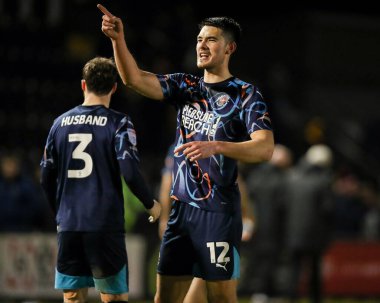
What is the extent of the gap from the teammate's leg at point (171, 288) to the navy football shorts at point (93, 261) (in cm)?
32

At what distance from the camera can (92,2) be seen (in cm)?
2212

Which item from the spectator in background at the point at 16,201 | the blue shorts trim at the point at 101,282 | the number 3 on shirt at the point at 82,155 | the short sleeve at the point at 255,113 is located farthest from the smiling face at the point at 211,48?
the spectator in background at the point at 16,201

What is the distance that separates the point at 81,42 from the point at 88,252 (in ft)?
46.2

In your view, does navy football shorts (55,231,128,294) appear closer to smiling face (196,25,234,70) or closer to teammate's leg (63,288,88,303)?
teammate's leg (63,288,88,303)

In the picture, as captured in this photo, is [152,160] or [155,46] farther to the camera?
[155,46]

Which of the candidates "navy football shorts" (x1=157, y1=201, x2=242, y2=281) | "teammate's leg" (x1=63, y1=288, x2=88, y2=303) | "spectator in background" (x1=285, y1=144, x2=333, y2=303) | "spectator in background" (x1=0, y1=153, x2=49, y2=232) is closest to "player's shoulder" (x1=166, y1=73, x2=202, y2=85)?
"navy football shorts" (x1=157, y1=201, x2=242, y2=281)

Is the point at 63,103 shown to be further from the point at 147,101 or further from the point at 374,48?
the point at 374,48

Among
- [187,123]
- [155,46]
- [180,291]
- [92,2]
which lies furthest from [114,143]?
[92,2]

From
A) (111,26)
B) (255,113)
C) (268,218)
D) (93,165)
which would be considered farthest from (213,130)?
(268,218)

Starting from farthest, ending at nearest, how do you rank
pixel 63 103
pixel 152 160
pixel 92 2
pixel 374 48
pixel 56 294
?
1. pixel 374 48
2. pixel 92 2
3. pixel 63 103
4. pixel 152 160
5. pixel 56 294

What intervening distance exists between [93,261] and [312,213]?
272 inches

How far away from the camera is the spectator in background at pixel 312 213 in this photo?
1349 centimetres

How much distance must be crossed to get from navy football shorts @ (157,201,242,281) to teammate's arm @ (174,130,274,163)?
0.59m

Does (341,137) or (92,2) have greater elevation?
(92,2)
